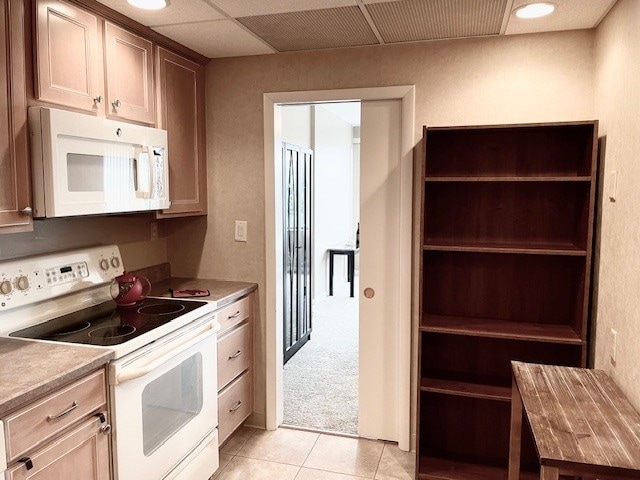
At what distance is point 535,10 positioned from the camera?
7.15ft

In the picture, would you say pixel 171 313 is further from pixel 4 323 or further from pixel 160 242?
pixel 160 242

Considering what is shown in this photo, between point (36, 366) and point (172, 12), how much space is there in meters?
1.54

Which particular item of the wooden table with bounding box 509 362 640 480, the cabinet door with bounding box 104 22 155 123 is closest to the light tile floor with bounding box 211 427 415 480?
the wooden table with bounding box 509 362 640 480

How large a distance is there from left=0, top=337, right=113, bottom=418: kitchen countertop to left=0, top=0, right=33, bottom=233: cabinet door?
415mm

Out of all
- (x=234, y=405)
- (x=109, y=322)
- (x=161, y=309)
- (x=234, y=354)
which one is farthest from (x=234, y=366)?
(x=109, y=322)

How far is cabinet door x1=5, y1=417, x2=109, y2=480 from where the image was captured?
4.79 feet

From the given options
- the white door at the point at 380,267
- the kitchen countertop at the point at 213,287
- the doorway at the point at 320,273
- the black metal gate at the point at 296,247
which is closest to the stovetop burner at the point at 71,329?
the kitchen countertop at the point at 213,287

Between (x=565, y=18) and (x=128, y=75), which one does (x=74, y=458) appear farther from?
(x=565, y=18)

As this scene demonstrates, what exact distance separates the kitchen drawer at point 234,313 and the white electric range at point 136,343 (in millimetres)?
167

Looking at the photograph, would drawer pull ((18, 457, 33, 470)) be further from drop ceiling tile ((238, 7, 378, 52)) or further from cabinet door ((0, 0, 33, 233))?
drop ceiling tile ((238, 7, 378, 52))

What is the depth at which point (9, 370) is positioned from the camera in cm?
156

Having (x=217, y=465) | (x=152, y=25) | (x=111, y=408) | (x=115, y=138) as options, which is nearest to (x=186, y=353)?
(x=111, y=408)

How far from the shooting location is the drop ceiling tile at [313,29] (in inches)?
88.5

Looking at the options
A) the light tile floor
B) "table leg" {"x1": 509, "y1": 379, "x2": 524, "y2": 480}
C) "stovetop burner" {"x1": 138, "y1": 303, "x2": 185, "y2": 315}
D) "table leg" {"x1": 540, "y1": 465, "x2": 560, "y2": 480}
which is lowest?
the light tile floor
